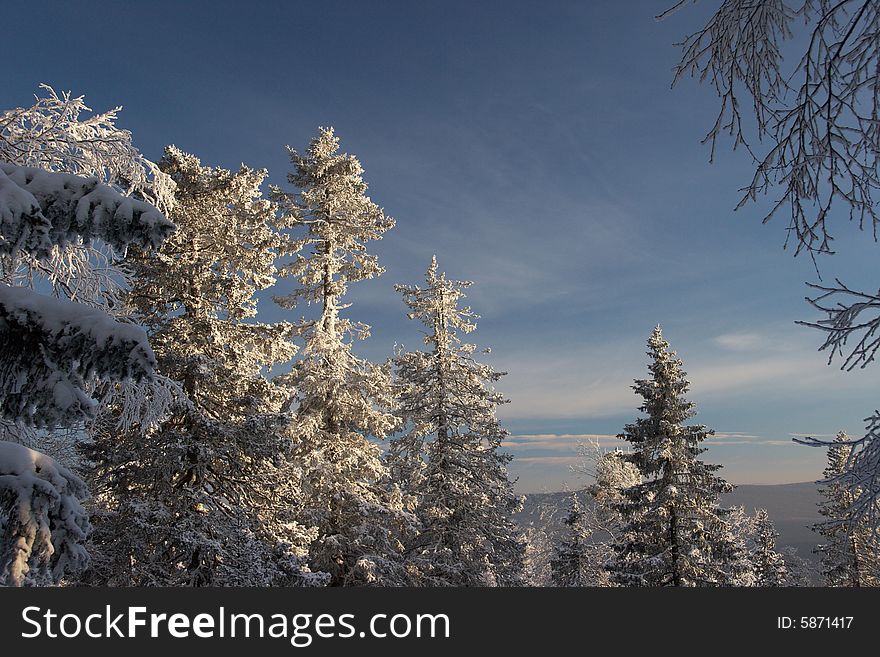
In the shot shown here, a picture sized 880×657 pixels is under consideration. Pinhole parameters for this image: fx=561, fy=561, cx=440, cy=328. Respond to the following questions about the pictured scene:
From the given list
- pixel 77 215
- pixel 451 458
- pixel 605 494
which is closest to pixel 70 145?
pixel 77 215

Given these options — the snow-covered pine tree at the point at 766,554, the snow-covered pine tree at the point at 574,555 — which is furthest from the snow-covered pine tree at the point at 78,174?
the snow-covered pine tree at the point at 766,554

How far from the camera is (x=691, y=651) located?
619cm

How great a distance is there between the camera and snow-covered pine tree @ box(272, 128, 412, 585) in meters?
15.7

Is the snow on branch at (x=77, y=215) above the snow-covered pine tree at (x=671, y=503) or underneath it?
above

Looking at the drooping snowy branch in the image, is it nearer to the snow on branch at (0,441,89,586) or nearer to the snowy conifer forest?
the snowy conifer forest

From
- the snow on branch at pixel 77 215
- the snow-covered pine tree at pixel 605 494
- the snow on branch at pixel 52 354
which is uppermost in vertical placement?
the snow on branch at pixel 77 215

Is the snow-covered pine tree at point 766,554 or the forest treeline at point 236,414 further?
the snow-covered pine tree at point 766,554

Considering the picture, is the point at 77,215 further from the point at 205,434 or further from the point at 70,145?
the point at 205,434

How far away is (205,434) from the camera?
39.2ft

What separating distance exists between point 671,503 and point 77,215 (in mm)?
18483

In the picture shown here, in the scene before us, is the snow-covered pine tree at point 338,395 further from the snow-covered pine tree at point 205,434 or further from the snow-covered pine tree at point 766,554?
the snow-covered pine tree at point 766,554

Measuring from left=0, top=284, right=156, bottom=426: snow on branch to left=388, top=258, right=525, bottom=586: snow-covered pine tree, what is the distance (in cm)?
1679

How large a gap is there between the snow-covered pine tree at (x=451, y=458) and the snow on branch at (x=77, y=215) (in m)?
17.0

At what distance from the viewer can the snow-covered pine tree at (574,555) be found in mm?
30109
